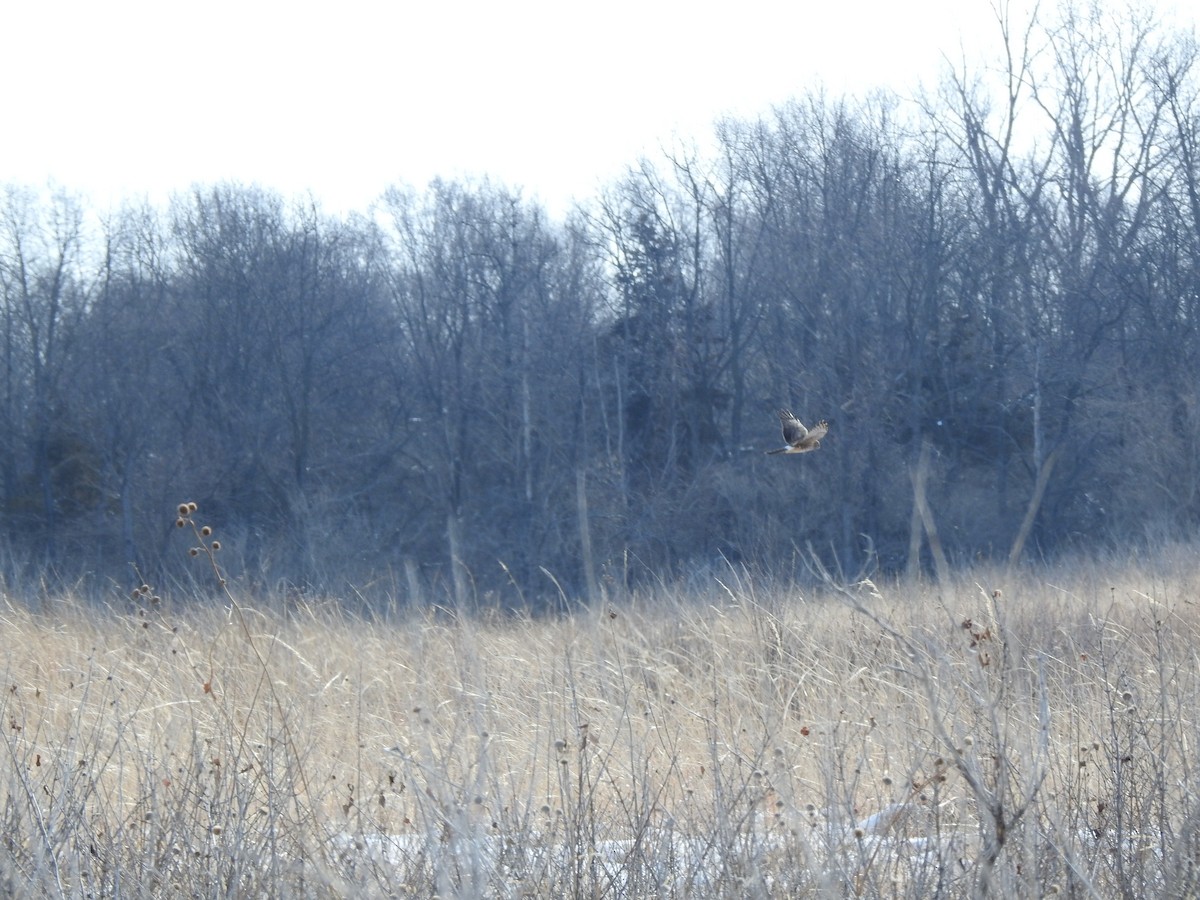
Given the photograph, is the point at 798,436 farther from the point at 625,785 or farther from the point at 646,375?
the point at 646,375

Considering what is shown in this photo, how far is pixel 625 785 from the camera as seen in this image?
183 inches

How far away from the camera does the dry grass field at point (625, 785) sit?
3186 millimetres

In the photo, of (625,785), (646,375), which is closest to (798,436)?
(625,785)

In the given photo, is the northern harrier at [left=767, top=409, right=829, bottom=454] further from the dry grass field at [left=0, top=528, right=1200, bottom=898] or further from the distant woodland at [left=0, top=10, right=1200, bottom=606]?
the distant woodland at [left=0, top=10, right=1200, bottom=606]

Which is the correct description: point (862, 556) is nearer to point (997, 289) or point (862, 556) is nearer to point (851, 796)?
point (997, 289)

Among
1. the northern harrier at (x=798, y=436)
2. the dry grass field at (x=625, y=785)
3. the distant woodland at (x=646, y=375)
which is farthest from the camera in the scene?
the distant woodland at (x=646, y=375)

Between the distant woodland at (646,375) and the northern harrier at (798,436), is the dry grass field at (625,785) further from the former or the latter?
the distant woodland at (646,375)

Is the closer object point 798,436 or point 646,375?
point 798,436

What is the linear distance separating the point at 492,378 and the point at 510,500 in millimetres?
3982

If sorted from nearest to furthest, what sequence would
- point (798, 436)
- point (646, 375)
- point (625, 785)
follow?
point (798, 436), point (625, 785), point (646, 375)

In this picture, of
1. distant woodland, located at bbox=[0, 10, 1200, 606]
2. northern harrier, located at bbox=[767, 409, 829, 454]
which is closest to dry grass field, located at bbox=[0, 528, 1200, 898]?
northern harrier, located at bbox=[767, 409, 829, 454]

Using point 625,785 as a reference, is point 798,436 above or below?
above

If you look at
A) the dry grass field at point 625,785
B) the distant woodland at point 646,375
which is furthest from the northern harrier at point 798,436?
the distant woodland at point 646,375

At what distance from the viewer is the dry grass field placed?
125 inches
